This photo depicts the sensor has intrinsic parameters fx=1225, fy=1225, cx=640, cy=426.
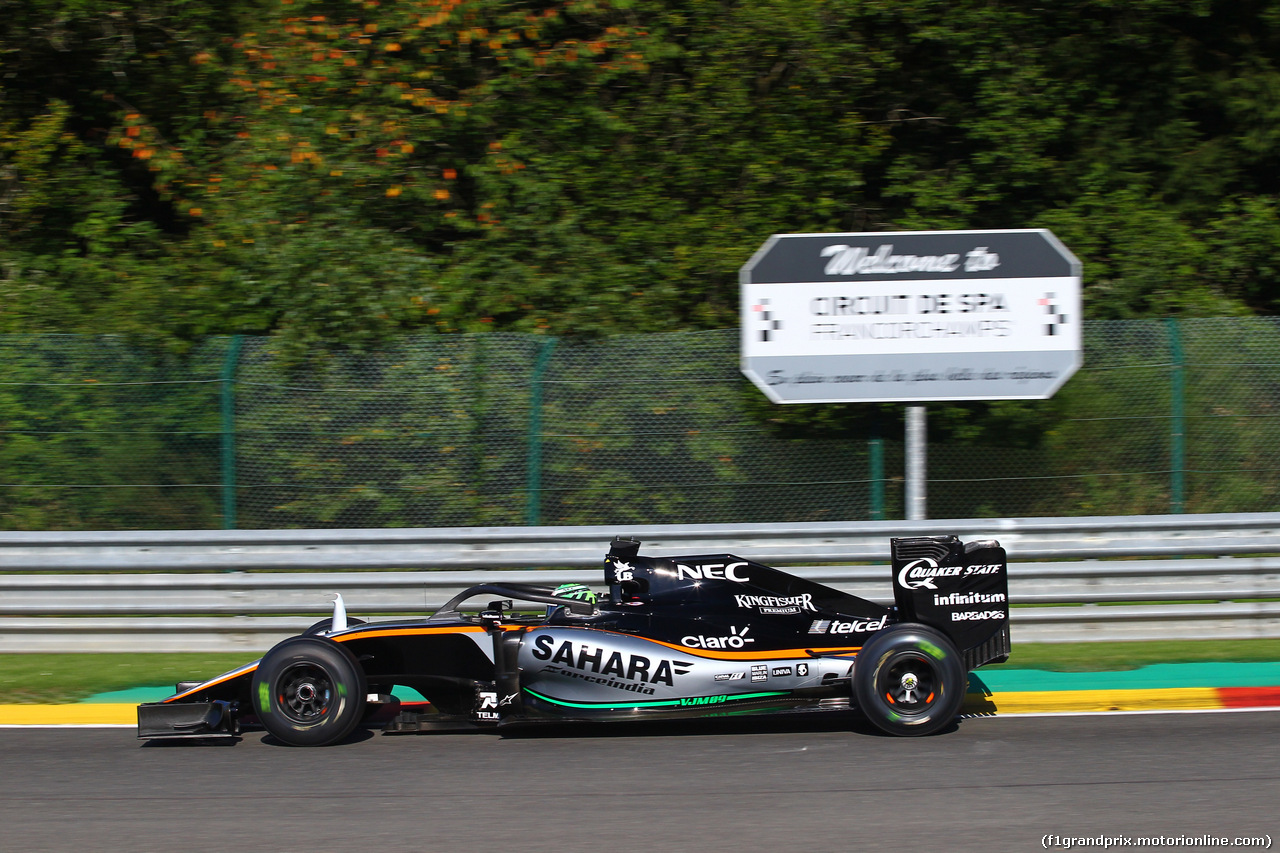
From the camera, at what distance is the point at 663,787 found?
5.69 m

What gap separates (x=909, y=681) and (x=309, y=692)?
10.4 feet

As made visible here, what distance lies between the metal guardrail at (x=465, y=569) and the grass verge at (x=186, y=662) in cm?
9

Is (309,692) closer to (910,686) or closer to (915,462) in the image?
(910,686)

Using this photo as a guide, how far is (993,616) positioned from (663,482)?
3.01 m

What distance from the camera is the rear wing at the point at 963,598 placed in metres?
6.60

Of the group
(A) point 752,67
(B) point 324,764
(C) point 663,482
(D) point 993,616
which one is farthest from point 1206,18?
(B) point 324,764

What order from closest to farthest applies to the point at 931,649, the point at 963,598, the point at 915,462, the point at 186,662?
the point at 931,649 < the point at 963,598 < the point at 186,662 < the point at 915,462

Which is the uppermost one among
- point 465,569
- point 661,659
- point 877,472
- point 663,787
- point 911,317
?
point 911,317

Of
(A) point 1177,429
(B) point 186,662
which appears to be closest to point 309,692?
(B) point 186,662

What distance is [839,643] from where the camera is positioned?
6531 mm

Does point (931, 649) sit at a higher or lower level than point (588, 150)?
lower

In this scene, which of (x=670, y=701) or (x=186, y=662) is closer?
(x=670, y=701)

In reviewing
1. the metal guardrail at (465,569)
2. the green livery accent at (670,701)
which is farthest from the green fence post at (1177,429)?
the green livery accent at (670,701)

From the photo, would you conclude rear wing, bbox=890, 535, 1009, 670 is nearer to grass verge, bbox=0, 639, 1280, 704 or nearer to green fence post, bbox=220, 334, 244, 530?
grass verge, bbox=0, 639, 1280, 704
